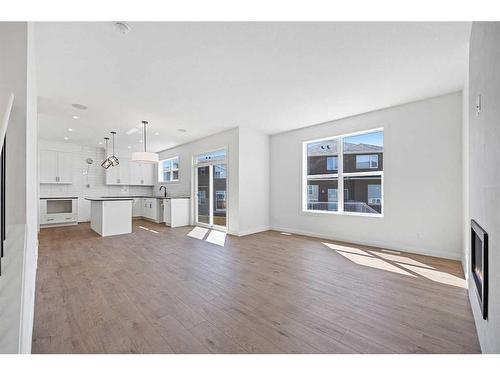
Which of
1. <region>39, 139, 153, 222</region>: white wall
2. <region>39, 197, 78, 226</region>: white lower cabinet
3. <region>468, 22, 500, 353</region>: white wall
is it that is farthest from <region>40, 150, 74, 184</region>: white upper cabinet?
<region>468, 22, 500, 353</region>: white wall

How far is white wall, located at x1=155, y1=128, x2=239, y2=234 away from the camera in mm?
5512

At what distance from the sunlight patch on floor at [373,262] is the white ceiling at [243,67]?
2.60 m

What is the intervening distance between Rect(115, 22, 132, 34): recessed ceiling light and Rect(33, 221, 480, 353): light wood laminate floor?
2599 mm

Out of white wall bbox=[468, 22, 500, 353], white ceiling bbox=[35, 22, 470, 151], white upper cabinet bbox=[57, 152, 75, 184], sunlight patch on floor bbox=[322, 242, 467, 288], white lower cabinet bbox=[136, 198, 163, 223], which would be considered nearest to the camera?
white wall bbox=[468, 22, 500, 353]

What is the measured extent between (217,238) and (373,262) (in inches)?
124

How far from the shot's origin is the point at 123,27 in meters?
2.03

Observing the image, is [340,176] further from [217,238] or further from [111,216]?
[111,216]

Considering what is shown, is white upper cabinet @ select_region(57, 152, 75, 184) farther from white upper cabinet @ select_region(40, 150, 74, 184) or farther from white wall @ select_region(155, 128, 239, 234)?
white wall @ select_region(155, 128, 239, 234)

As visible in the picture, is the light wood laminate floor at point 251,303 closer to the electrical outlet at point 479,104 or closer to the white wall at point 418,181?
the white wall at point 418,181

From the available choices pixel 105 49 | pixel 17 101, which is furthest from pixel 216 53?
pixel 17 101

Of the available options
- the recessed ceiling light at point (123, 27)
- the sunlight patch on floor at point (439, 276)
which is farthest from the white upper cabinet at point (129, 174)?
the sunlight patch on floor at point (439, 276)

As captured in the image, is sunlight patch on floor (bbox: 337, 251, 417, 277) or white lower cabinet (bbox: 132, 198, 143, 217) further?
white lower cabinet (bbox: 132, 198, 143, 217)

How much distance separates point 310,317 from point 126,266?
264 cm

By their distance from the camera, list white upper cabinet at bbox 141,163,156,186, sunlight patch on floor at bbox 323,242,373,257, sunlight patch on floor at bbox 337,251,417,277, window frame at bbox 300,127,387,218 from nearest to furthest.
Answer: sunlight patch on floor at bbox 337,251,417,277, sunlight patch on floor at bbox 323,242,373,257, window frame at bbox 300,127,387,218, white upper cabinet at bbox 141,163,156,186
